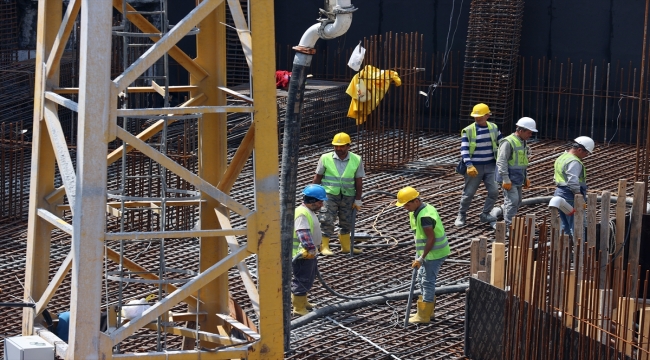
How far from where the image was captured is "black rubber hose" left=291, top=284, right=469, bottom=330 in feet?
34.4

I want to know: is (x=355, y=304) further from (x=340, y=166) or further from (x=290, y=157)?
(x=290, y=157)

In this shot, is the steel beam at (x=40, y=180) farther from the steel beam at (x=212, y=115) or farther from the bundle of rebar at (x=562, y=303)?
the bundle of rebar at (x=562, y=303)

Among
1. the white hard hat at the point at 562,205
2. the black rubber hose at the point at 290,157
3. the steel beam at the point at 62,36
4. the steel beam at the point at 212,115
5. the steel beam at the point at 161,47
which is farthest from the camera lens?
the white hard hat at the point at 562,205

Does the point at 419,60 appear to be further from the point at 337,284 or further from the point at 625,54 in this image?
the point at 337,284

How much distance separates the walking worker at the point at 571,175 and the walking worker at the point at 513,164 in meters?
0.65

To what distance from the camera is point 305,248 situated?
34.2 ft

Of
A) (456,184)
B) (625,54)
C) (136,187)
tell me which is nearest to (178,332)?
(136,187)

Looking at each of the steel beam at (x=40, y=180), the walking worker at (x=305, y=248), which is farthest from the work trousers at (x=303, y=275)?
the steel beam at (x=40, y=180)

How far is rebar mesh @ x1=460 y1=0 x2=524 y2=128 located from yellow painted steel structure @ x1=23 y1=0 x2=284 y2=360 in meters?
10.2

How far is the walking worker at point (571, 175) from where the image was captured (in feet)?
39.4

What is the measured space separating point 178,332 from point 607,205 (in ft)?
17.1

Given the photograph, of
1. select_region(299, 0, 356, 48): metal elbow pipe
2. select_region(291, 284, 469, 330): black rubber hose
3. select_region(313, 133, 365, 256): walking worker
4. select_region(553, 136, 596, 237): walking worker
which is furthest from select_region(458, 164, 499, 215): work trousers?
select_region(299, 0, 356, 48): metal elbow pipe

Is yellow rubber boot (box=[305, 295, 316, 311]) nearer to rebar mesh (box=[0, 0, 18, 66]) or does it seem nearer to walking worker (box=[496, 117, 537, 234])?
walking worker (box=[496, 117, 537, 234])

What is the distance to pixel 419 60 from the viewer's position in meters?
18.0
